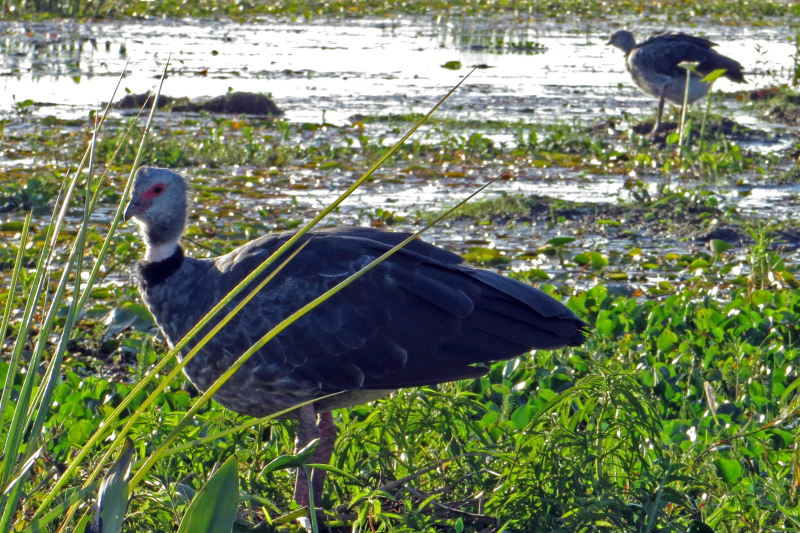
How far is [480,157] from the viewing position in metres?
7.77

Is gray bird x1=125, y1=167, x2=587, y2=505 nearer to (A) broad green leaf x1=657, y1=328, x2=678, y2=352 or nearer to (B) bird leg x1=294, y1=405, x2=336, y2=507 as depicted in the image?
(B) bird leg x1=294, y1=405, x2=336, y2=507

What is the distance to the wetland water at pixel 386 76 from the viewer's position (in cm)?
695

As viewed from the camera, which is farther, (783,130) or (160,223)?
(783,130)

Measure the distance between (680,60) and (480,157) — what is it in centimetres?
276

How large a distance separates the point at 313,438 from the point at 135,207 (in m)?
1.01

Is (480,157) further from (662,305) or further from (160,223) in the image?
(160,223)

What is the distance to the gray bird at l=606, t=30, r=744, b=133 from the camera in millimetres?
9203

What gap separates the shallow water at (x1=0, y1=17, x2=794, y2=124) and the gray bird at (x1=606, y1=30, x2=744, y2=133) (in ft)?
1.68

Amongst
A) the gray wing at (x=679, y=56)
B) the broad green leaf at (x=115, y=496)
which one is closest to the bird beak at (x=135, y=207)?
the broad green leaf at (x=115, y=496)

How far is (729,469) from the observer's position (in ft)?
8.29

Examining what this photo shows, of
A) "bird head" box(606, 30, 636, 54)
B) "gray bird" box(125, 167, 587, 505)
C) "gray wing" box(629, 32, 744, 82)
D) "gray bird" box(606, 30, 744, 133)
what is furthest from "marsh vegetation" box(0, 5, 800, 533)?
"bird head" box(606, 30, 636, 54)

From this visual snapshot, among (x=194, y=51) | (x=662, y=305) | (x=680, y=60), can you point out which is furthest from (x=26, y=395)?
(x=194, y=51)

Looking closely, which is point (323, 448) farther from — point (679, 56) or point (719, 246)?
point (679, 56)

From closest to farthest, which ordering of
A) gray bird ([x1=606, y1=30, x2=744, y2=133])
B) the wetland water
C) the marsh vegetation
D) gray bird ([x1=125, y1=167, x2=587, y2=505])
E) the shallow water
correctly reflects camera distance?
the marsh vegetation < gray bird ([x1=125, y1=167, x2=587, y2=505]) < the wetland water < gray bird ([x1=606, y1=30, x2=744, y2=133]) < the shallow water
